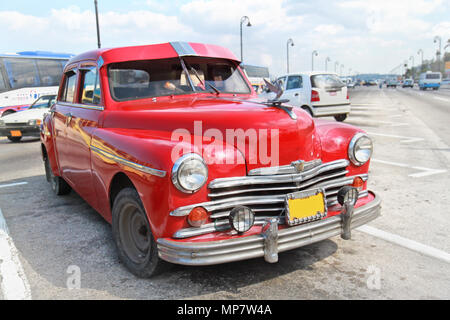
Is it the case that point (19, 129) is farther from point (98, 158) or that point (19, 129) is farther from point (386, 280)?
point (386, 280)

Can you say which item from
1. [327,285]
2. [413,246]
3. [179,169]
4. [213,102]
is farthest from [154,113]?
[413,246]

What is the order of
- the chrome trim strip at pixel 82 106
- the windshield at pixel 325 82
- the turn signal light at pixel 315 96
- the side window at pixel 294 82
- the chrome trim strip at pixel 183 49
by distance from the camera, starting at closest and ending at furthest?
the chrome trim strip at pixel 82 106, the chrome trim strip at pixel 183 49, the turn signal light at pixel 315 96, the windshield at pixel 325 82, the side window at pixel 294 82

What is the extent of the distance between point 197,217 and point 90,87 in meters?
2.28

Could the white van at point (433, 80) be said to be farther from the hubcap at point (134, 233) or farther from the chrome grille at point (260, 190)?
the hubcap at point (134, 233)

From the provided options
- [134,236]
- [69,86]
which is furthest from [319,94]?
[134,236]

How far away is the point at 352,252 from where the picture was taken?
3508 mm

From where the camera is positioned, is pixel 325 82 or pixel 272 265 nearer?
pixel 272 265

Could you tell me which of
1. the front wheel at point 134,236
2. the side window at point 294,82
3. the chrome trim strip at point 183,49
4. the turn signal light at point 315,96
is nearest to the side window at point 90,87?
the chrome trim strip at point 183,49

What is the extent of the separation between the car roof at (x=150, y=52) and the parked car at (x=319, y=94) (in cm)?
955

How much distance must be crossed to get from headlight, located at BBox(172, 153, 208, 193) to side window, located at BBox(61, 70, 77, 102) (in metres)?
2.68

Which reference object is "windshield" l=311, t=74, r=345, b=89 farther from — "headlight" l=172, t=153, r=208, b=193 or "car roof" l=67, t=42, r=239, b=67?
"headlight" l=172, t=153, r=208, b=193

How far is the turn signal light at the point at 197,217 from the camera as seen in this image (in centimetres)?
264

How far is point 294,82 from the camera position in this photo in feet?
47.0

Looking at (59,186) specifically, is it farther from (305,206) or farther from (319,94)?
(319,94)
